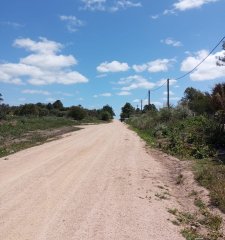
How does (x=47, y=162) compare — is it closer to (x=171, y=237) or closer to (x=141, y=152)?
(x=141, y=152)

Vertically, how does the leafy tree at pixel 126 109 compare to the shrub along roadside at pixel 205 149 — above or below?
above

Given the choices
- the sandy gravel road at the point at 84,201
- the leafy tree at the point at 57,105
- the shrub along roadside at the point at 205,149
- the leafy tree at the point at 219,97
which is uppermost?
the leafy tree at the point at 57,105

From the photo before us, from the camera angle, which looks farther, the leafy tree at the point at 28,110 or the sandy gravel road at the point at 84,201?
the leafy tree at the point at 28,110

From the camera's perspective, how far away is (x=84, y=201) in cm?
988

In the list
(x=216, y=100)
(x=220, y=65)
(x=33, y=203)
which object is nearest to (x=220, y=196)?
(x=33, y=203)

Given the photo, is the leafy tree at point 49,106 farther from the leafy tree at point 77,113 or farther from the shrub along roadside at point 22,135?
the shrub along roadside at point 22,135

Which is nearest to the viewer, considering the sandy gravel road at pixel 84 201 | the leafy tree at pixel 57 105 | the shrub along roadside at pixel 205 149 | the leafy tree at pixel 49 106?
the sandy gravel road at pixel 84 201

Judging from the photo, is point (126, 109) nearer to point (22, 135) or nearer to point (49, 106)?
point (49, 106)

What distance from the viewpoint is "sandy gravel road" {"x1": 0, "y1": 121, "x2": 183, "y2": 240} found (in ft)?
24.8

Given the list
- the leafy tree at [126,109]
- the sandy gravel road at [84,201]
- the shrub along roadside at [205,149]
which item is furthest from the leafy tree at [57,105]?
the sandy gravel road at [84,201]

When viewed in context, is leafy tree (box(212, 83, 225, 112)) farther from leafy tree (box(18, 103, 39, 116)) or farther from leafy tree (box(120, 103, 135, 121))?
leafy tree (box(120, 103, 135, 121))

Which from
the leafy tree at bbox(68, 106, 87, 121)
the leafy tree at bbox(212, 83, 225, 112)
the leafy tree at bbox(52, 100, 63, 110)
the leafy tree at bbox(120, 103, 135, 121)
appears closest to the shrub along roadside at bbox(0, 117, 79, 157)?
the leafy tree at bbox(212, 83, 225, 112)

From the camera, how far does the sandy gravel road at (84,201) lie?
24.8 ft

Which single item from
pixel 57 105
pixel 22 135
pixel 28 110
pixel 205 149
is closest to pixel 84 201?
pixel 205 149
